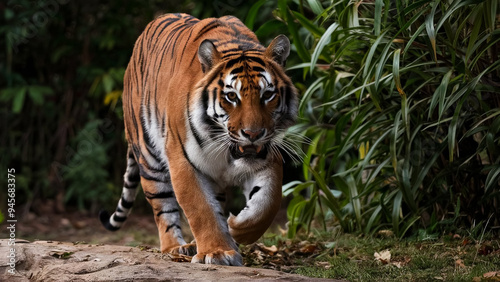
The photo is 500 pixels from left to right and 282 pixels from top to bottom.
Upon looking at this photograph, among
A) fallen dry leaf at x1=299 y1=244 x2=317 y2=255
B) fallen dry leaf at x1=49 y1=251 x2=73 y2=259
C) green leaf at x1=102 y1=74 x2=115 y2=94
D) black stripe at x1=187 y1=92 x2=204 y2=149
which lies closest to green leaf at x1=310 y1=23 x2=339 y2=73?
black stripe at x1=187 y1=92 x2=204 y2=149

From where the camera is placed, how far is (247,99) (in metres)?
3.36

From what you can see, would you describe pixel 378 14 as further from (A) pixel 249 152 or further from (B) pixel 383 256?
(B) pixel 383 256

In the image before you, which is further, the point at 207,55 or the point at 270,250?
the point at 270,250

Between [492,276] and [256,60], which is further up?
[256,60]

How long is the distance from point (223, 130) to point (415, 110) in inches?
56.5

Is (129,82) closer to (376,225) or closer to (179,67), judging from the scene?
(179,67)

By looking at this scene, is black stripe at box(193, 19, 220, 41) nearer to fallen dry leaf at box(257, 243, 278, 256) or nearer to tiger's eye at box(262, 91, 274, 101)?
tiger's eye at box(262, 91, 274, 101)

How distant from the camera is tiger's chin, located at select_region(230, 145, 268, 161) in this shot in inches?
134

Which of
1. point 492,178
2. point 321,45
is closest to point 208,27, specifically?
point 321,45

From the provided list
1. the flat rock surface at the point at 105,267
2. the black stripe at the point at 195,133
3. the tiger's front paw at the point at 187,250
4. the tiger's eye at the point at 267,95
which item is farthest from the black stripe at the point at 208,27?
the flat rock surface at the point at 105,267

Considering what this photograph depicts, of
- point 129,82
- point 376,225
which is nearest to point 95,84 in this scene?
point 129,82

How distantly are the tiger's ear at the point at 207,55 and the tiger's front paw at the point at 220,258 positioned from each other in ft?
3.29

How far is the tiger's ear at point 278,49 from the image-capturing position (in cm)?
360

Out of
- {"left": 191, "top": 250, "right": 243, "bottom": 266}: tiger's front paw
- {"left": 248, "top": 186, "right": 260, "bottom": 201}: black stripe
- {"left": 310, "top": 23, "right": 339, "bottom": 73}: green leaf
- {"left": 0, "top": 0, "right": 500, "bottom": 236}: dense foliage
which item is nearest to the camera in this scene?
{"left": 191, "top": 250, "right": 243, "bottom": 266}: tiger's front paw
